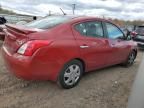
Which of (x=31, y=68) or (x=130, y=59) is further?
(x=130, y=59)

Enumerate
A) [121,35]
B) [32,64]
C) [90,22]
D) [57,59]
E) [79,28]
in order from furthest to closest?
[121,35] → [90,22] → [79,28] → [57,59] → [32,64]

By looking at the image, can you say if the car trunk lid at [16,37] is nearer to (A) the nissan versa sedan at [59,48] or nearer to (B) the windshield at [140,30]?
(A) the nissan versa sedan at [59,48]

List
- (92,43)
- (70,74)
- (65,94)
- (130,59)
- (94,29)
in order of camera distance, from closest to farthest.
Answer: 1. (65,94)
2. (70,74)
3. (92,43)
4. (94,29)
5. (130,59)

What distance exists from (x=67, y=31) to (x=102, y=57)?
4.47ft

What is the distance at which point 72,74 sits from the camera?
Result: 15.0 feet

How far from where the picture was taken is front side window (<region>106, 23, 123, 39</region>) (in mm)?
5640

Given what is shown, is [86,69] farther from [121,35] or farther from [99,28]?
[121,35]

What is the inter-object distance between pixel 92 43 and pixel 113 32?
1204 mm

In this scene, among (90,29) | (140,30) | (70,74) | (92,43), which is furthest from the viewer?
(140,30)

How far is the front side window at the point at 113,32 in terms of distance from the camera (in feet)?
18.5

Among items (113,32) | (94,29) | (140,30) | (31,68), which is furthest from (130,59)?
(140,30)

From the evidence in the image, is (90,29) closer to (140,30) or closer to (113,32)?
(113,32)

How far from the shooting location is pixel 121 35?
6250mm

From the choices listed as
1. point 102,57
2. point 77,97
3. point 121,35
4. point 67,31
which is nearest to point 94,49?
point 102,57
